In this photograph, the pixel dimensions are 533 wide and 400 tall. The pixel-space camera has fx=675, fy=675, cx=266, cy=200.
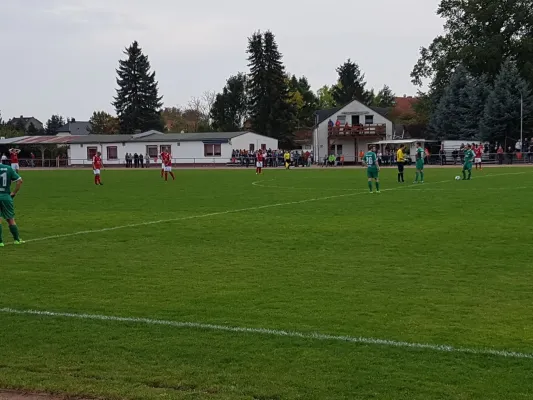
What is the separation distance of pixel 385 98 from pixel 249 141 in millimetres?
67463

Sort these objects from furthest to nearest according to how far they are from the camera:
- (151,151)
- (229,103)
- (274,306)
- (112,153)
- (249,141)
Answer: (229,103), (112,153), (151,151), (249,141), (274,306)

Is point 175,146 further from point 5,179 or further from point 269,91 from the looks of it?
point 5,179

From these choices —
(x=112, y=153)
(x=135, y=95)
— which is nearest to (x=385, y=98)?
(x=135, y=95)

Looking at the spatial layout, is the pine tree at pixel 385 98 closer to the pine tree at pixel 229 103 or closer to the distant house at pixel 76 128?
the pine tree at pixel 229 103

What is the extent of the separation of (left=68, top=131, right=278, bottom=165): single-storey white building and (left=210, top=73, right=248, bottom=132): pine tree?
29692 mm

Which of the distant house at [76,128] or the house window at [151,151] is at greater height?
the distant house at [76,128]

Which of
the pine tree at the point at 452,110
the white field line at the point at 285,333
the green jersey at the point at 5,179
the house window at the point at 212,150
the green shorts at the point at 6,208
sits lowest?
the white field line at the point at 285,333

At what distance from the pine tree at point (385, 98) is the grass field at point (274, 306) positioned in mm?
118839

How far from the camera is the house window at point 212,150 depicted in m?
71.9

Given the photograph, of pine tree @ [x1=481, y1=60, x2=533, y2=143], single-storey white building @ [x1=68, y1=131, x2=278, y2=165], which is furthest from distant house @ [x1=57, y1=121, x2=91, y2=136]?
pine tree @ [x1=481, y1=60, x2=533, y2=143]

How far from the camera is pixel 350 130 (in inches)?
2987

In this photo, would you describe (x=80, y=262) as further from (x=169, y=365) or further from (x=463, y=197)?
(x=463, y=197)

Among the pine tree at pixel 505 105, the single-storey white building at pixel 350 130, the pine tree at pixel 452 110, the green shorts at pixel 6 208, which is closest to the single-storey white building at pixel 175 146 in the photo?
the single-storey white building at pixel 350 130

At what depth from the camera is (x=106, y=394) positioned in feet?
17.2
